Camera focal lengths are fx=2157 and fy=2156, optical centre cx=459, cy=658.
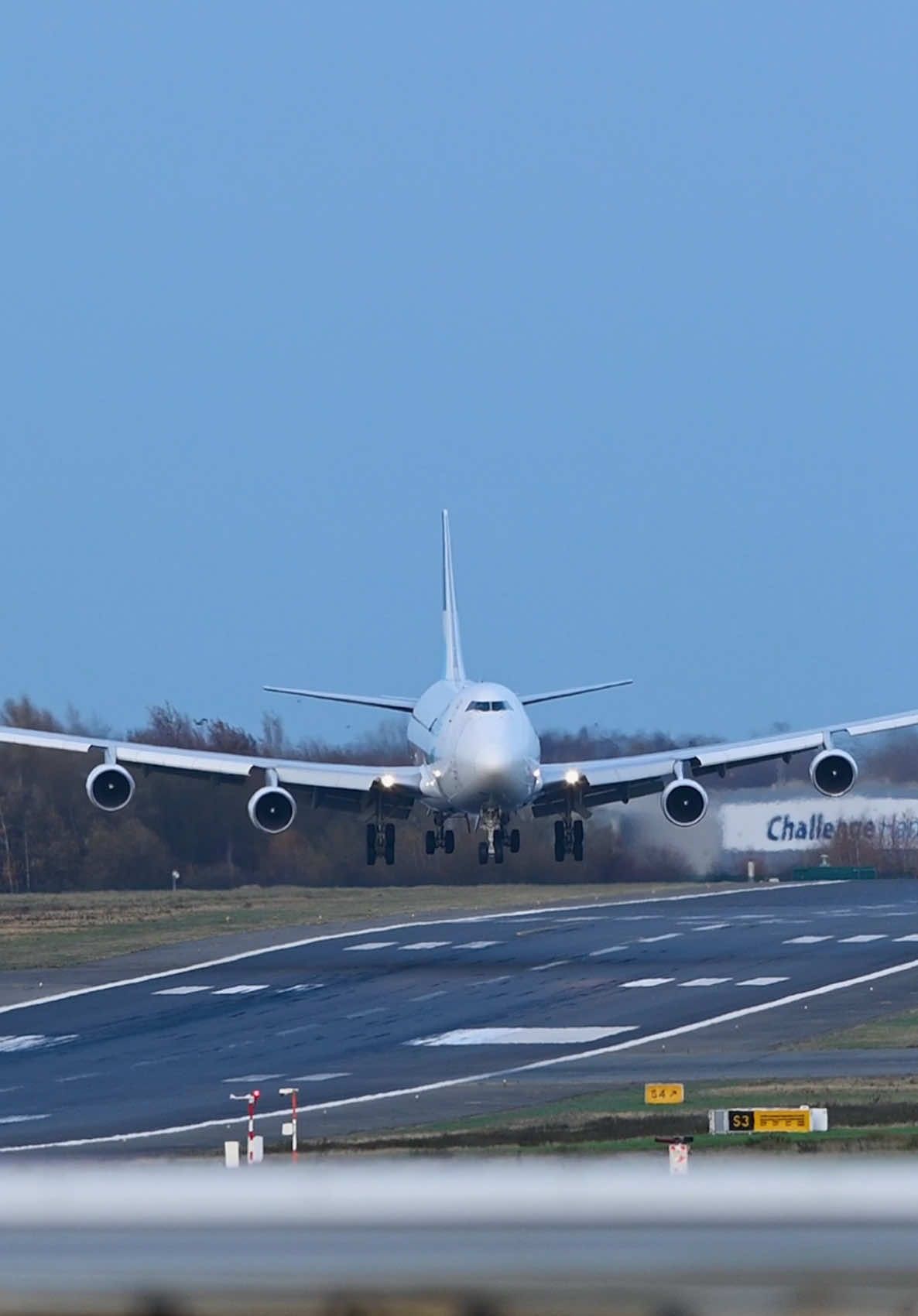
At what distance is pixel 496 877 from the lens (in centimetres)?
7031

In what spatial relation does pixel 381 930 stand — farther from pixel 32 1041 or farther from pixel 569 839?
pixel 32 1041

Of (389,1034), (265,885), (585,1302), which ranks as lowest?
(585,1302)

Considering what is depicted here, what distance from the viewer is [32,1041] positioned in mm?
36156

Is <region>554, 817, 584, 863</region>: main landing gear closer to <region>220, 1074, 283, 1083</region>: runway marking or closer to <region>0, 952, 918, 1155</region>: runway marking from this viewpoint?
<region>0, 952, 918, 1155</region>: runway marking

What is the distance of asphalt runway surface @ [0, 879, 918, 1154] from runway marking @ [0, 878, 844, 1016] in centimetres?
19

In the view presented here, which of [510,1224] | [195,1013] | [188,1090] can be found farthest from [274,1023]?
[510,1224]

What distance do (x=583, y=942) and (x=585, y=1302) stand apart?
48.4m

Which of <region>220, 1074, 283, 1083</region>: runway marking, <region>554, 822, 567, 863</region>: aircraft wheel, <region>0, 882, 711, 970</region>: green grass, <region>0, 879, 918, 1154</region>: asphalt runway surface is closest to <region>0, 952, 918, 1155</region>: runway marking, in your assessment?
<region>0, 879, 918, 1154</region>: asphalt runway surface

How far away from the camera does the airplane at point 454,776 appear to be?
168 ft

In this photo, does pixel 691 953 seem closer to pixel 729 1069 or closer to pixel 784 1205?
pixel 729 1069

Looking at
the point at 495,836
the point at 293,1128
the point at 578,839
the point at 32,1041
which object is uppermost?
the point at 578,839

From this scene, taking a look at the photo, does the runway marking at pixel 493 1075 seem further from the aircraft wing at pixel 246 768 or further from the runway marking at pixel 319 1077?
the aircraft wing at pixel 246 768

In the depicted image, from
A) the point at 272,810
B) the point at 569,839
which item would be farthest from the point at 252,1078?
the point at 569,839

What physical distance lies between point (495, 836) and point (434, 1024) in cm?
1635
